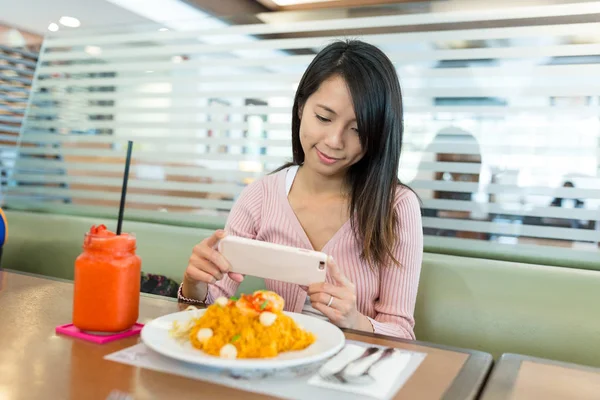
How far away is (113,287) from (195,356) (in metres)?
0.23

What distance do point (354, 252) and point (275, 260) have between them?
453 mm

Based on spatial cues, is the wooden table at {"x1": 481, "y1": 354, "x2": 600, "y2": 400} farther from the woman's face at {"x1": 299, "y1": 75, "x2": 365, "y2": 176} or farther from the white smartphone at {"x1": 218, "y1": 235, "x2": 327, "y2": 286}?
the woman's face at {"x1": 299, "y1": 75, "x2": 365, "y2": 176}

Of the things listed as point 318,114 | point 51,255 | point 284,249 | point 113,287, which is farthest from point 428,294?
point 51,255

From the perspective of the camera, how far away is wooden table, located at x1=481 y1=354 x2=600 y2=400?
86cm

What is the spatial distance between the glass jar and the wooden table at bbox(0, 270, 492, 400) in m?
0.04

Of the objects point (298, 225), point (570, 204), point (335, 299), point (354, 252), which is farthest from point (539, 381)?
point (570, 204)

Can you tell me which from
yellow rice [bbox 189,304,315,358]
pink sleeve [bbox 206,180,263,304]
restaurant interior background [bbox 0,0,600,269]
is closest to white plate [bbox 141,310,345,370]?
yellow rice [bbox 189,304,315,358]

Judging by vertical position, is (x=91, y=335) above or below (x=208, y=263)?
below

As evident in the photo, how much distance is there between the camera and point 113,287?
97cm

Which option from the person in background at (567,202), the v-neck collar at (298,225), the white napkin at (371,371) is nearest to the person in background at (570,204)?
the person in background at (567,202)

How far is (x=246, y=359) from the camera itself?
A: 84 cm

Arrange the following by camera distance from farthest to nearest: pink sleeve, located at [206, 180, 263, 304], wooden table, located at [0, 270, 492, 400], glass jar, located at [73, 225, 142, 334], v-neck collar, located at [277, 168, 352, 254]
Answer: pink sleeve, located at [206, 180, 263, 304] → v-neck collar, located at [277, 168, 352, 254] → glass jar, located at [73, 225, 142, 334] → wooden table, located at [0, 270, 492, 400]

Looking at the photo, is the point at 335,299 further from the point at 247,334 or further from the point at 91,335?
the point at 91,335

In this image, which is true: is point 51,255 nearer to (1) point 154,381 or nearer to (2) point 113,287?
(2) point 113,287
